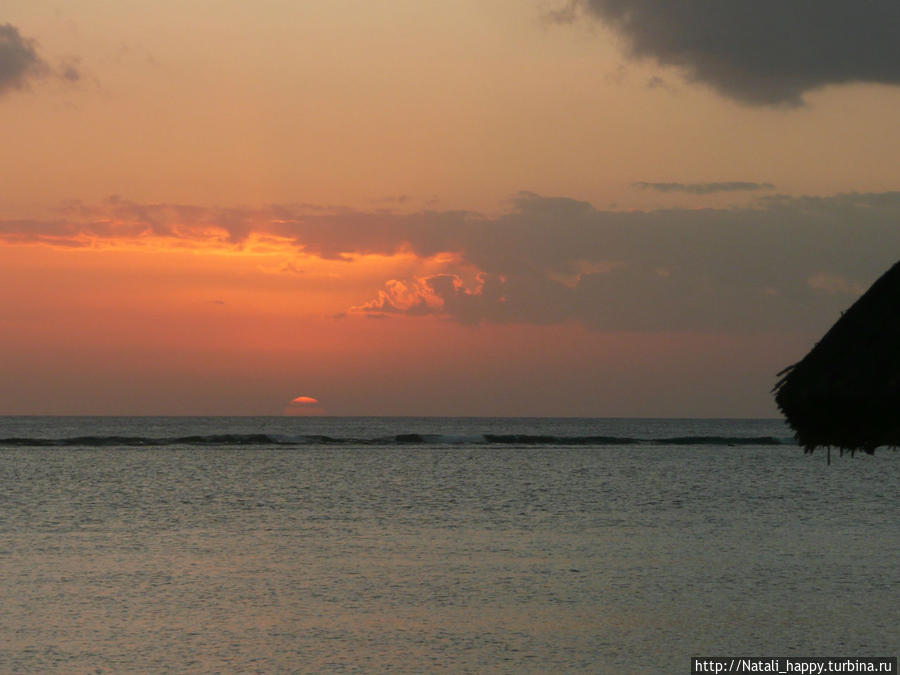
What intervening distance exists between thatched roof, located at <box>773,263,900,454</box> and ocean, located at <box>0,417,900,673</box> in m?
5.50

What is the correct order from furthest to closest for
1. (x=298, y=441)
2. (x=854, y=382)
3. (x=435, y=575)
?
(x=298, y=441) < (x=435, y=575) < (x=854, y=382)

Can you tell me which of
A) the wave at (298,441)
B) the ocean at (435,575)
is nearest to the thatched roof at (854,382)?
the ocean at (435,575)

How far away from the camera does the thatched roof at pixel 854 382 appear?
10.6 meters

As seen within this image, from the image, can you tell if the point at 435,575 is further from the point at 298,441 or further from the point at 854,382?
the point at 298,441

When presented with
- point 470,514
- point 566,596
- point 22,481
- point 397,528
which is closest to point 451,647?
point 566,596

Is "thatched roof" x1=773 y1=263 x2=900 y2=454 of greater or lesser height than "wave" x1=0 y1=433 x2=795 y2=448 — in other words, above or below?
above

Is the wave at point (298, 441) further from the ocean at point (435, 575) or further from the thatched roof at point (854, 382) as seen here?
the thatched roof at point (854, 382)

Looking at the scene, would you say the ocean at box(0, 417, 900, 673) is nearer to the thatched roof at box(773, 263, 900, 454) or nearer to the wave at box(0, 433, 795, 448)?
the thatched roof at box(773, 263, 900, 454)

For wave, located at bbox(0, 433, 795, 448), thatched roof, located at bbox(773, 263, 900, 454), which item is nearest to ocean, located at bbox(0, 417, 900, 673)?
thatched roof, located at bbox(773, 263, 900, 454)

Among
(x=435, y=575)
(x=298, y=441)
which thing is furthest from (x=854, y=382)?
(x=298, y=441)

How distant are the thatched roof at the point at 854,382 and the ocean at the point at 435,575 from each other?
216 inches

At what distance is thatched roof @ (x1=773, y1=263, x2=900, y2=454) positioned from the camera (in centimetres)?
1058

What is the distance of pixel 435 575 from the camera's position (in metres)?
22.4

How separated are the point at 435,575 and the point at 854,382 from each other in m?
13.2
